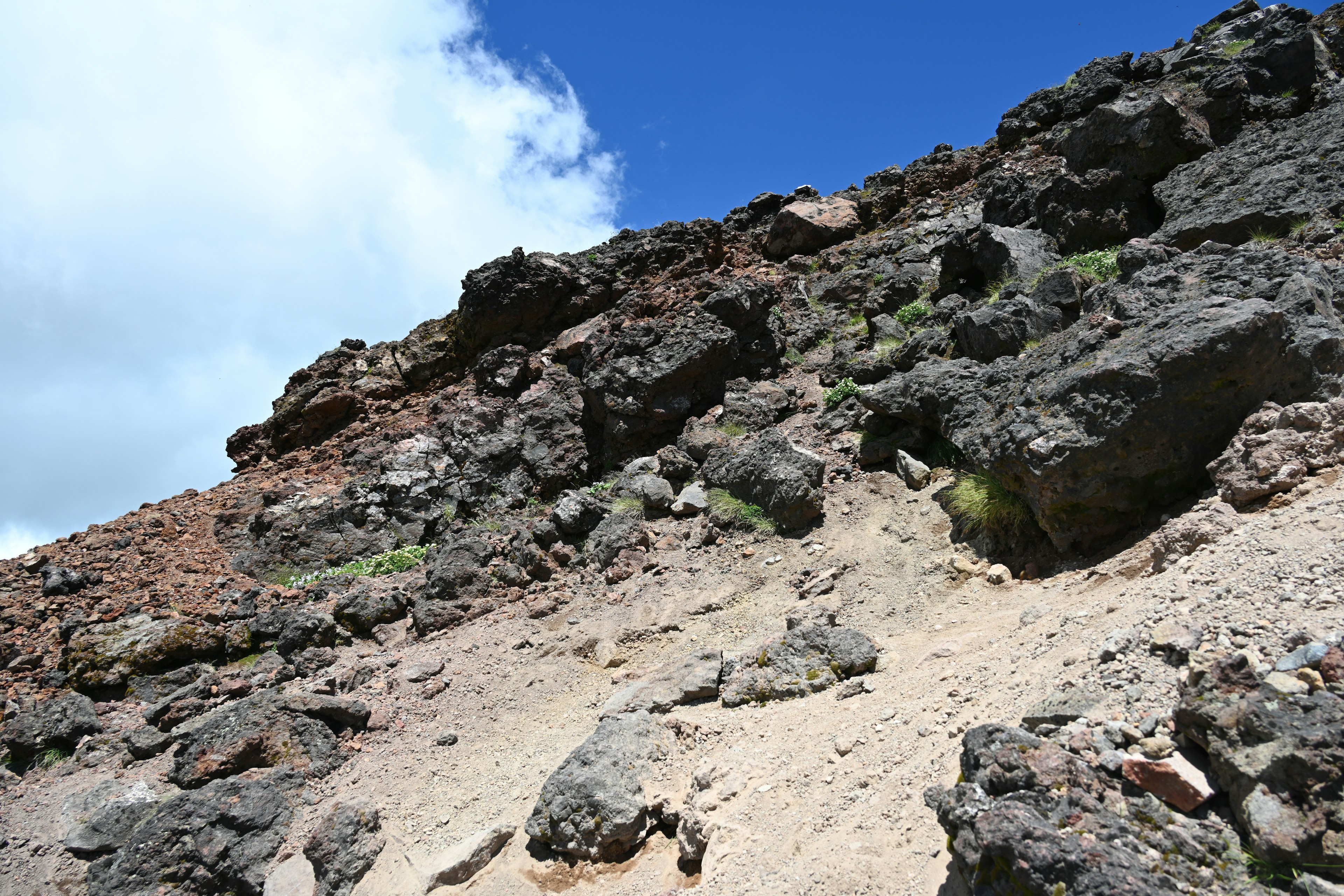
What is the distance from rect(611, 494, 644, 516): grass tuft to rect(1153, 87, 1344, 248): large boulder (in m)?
8.10

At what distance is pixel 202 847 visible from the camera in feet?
19.3

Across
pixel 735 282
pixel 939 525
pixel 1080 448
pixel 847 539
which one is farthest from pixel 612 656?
pixel 735 282

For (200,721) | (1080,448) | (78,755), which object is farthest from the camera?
(78,755)

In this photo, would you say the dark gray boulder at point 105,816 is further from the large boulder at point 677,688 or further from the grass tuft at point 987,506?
the grass tuft at point 987,506

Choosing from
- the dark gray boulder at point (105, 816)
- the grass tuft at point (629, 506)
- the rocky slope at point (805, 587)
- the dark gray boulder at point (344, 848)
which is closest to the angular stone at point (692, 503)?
the rocky slope at point (805, 587)

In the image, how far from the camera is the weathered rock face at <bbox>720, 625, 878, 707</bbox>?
558 cm

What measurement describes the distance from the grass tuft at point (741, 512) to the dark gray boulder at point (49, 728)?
24.8ft

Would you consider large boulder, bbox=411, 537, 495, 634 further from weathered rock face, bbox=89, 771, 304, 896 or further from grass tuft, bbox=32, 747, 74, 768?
grass tuft, bbox=32, 747, 74, 768

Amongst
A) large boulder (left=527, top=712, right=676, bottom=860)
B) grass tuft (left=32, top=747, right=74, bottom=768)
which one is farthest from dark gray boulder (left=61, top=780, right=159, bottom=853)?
large boulder (left=527, top=712, right=676, bottom=860)

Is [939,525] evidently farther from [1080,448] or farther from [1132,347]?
[1132,347]

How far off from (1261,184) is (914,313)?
4773 millimetres

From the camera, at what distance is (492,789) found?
5.98 metres

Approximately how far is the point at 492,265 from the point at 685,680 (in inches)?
452

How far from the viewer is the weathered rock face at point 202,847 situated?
576 cm
